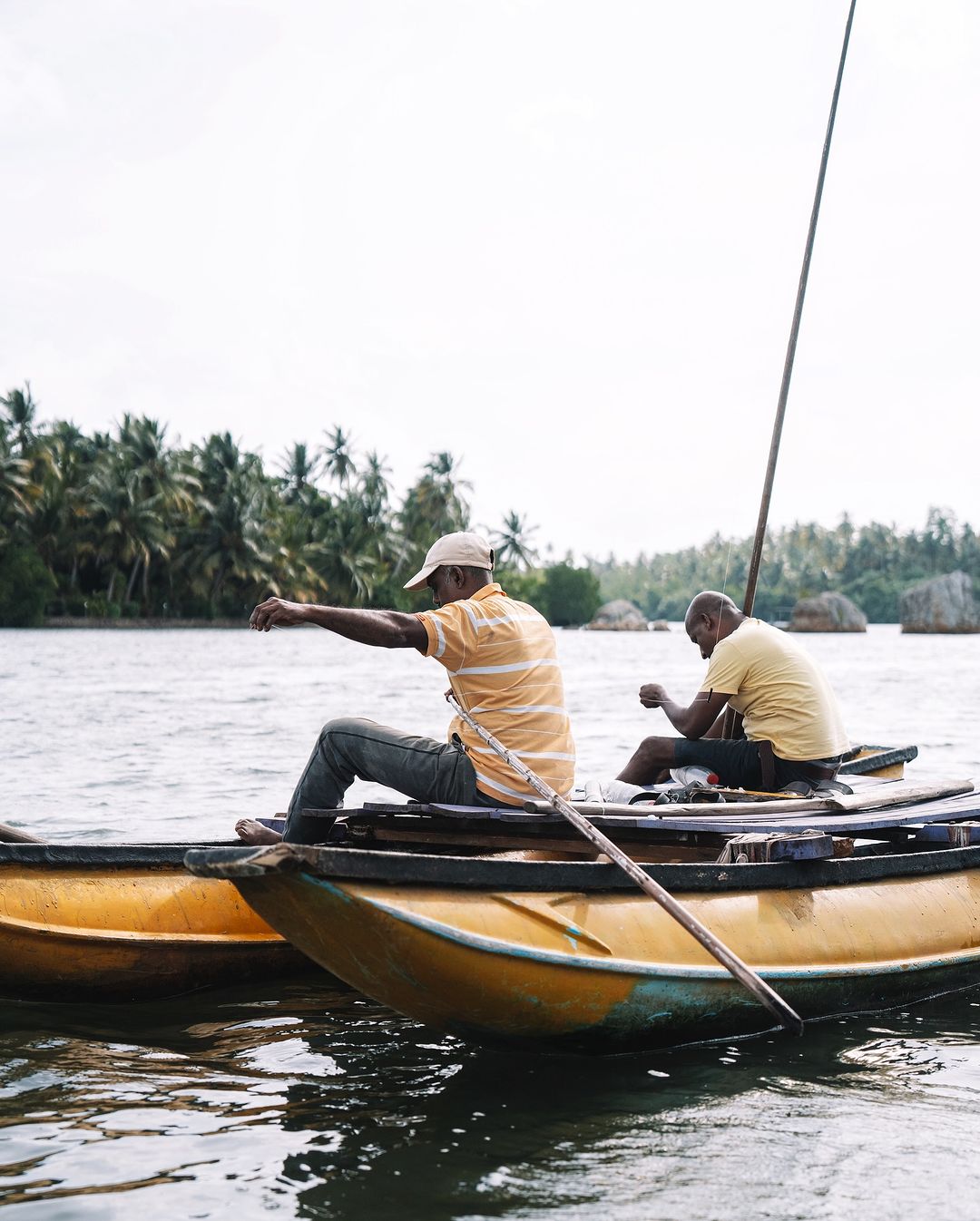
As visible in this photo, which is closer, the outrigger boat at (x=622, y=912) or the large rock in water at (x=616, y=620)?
the outrigger boat at (x=622, y=912)

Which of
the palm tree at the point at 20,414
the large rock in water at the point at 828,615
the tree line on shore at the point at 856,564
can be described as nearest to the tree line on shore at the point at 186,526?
the palm tree at the point at 20,414

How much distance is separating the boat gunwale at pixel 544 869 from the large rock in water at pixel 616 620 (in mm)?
94341

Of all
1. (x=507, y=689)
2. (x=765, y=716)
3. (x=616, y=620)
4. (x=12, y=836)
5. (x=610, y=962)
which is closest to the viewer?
(x=610, y=962)

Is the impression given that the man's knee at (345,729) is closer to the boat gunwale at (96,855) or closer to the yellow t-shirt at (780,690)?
the boat gunwale at (96,855)

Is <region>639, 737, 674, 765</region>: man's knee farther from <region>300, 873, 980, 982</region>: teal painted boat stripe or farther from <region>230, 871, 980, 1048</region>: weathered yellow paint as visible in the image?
<region>300, 873, 980, 982</region>: teal painted boat stripe

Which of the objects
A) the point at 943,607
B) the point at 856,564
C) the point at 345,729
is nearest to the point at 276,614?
the point at 345,729

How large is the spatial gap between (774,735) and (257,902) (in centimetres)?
361

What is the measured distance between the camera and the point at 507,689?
5.45 meters

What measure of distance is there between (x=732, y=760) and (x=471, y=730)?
2393mm

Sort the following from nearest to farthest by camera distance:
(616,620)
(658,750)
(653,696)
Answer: (658,750), (653,696), (616,620)

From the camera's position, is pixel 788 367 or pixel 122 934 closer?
pixel 122 934

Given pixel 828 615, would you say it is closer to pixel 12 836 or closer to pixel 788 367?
pixel 788 367

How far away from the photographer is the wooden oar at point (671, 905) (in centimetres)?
489

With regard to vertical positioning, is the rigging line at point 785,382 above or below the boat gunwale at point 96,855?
above
